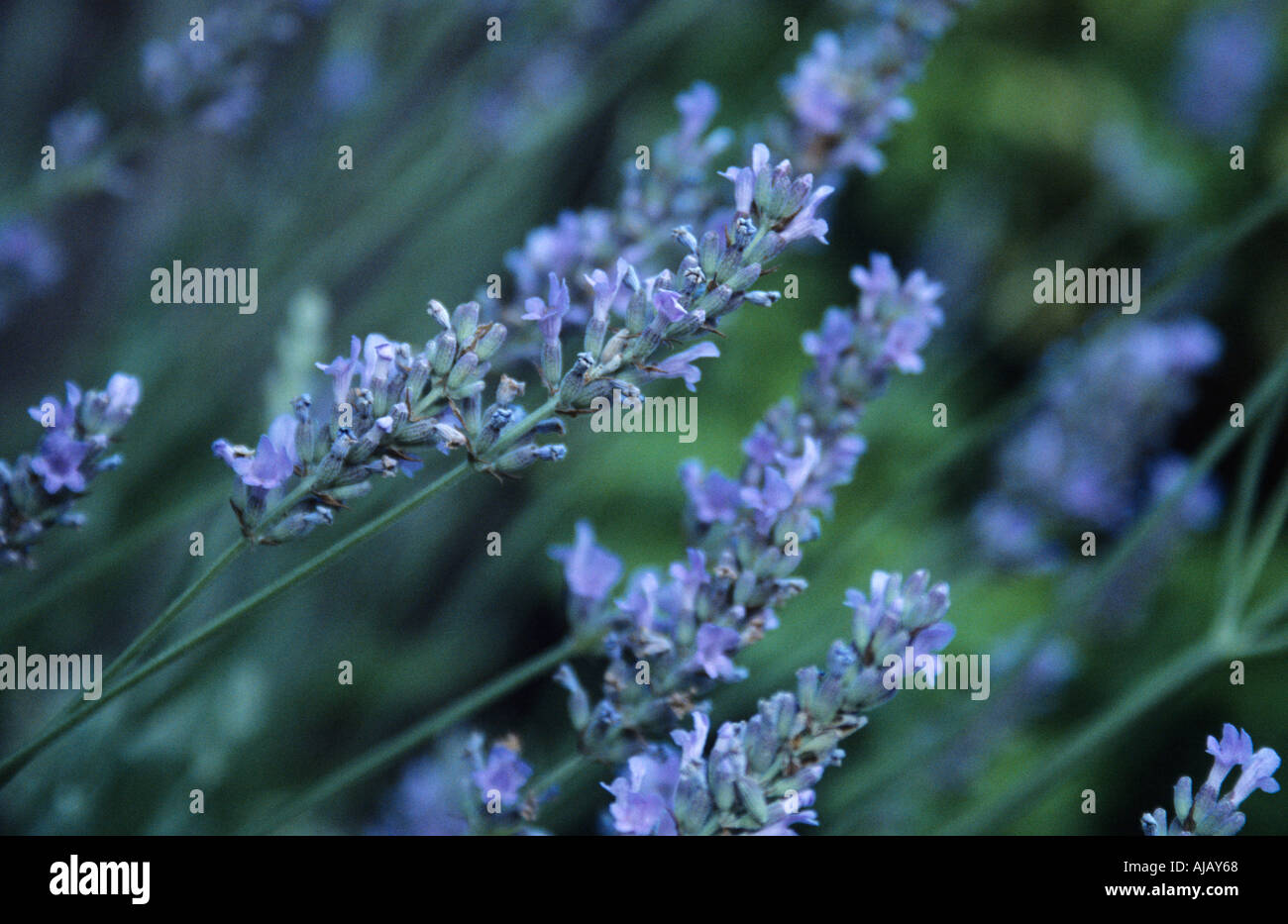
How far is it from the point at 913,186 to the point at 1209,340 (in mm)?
→ 1192

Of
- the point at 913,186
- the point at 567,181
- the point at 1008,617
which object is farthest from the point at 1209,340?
the point at 567,181

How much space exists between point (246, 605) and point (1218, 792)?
677mm

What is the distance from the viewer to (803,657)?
1.18m

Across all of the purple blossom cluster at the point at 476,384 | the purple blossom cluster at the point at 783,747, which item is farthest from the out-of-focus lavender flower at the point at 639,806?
the purple blossom cluster at the point at 476,384

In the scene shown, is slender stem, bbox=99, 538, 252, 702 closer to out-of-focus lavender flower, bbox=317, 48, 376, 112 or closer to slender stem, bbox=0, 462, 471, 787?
slender stem, bbox=0, 462, 471, 787

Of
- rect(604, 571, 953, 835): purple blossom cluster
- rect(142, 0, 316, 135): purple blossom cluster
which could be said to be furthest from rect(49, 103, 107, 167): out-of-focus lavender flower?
rect(604, 571, 953, 835): purple blossom cluster

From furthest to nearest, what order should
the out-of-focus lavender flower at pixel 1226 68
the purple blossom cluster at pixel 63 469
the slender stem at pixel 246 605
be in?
the out-of-focus lavender flower at pixel 1226 68 < the purple blossom cluster at pixel 63 469 < the slender stem at pixel 246 605

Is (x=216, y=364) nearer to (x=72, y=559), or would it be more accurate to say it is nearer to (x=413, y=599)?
(x=72, y=559)

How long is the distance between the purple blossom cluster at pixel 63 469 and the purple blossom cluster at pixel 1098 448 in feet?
3.70

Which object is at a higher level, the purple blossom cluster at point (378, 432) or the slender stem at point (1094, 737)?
the purple blossom cluster at point (378, 432)

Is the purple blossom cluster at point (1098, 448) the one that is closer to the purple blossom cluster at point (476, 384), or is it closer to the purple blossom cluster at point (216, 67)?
the purple blossom cluster at point (476, 384)

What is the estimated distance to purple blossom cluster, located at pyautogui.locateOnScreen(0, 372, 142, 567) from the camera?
741 millimetres

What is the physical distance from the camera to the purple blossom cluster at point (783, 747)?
68 centimetres

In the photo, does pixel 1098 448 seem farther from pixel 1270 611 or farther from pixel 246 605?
pixel 246 605
